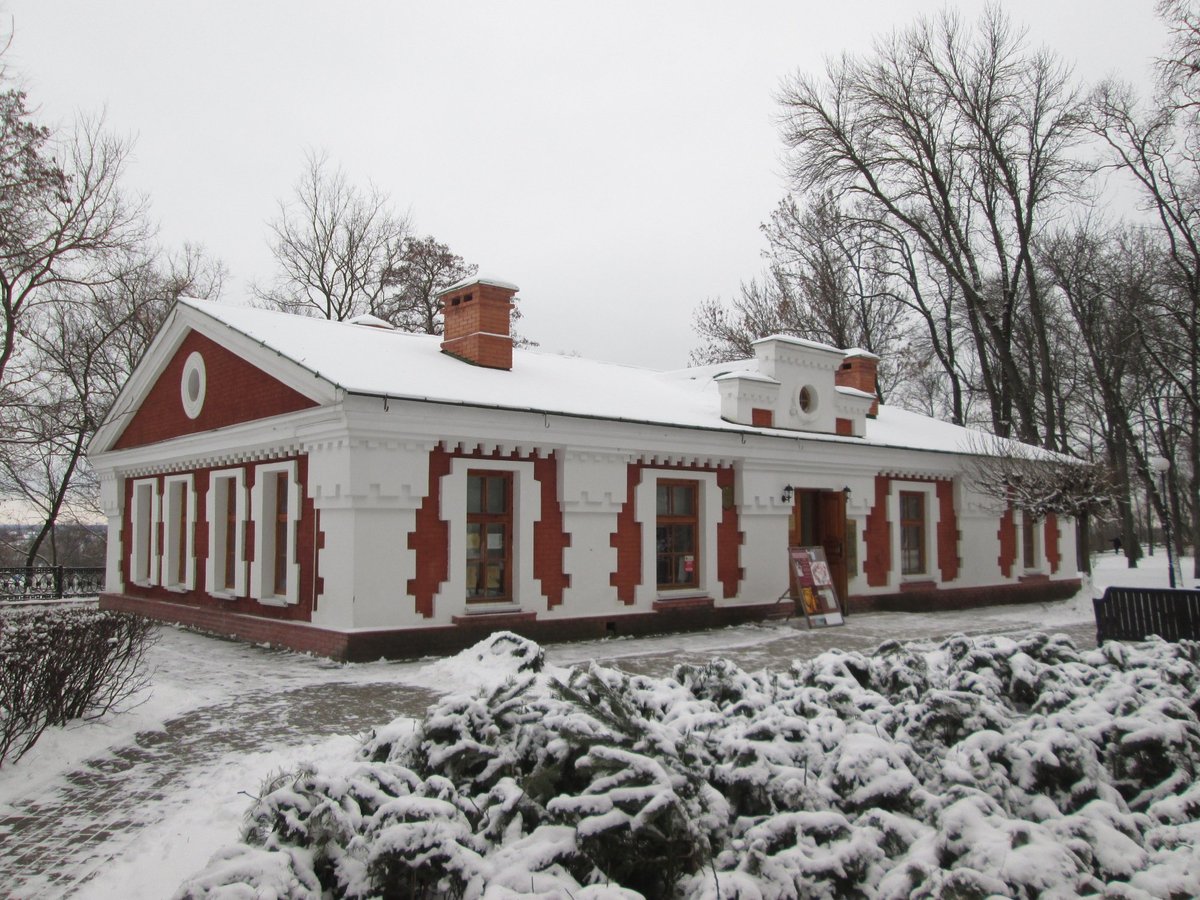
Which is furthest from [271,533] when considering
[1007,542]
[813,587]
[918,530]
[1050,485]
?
[1007,542]

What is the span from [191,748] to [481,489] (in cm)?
583

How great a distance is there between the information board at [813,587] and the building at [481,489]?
310 mm

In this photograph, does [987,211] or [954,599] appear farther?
[987,211]

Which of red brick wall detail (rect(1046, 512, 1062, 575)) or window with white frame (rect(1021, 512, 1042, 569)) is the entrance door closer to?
window with white frame (rect(1021, 512, 1042, 569))

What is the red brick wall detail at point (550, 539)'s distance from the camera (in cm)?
1234

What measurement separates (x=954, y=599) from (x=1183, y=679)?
44.2 ft

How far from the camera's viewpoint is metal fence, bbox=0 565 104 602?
2047 cm

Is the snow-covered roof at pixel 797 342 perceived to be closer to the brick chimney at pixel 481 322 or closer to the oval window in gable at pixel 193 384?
the brick chimney at pixel 481 322

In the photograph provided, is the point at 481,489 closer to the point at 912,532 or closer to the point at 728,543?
the point at 728,543

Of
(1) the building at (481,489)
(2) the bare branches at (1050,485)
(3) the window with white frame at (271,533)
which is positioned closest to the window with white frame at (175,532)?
(1) the building at (481,489)

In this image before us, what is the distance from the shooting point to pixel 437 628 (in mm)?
11133

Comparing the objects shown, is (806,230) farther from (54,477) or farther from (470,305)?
(54,477)

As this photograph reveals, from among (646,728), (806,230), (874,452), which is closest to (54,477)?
(874,452)

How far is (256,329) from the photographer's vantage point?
1301cm
